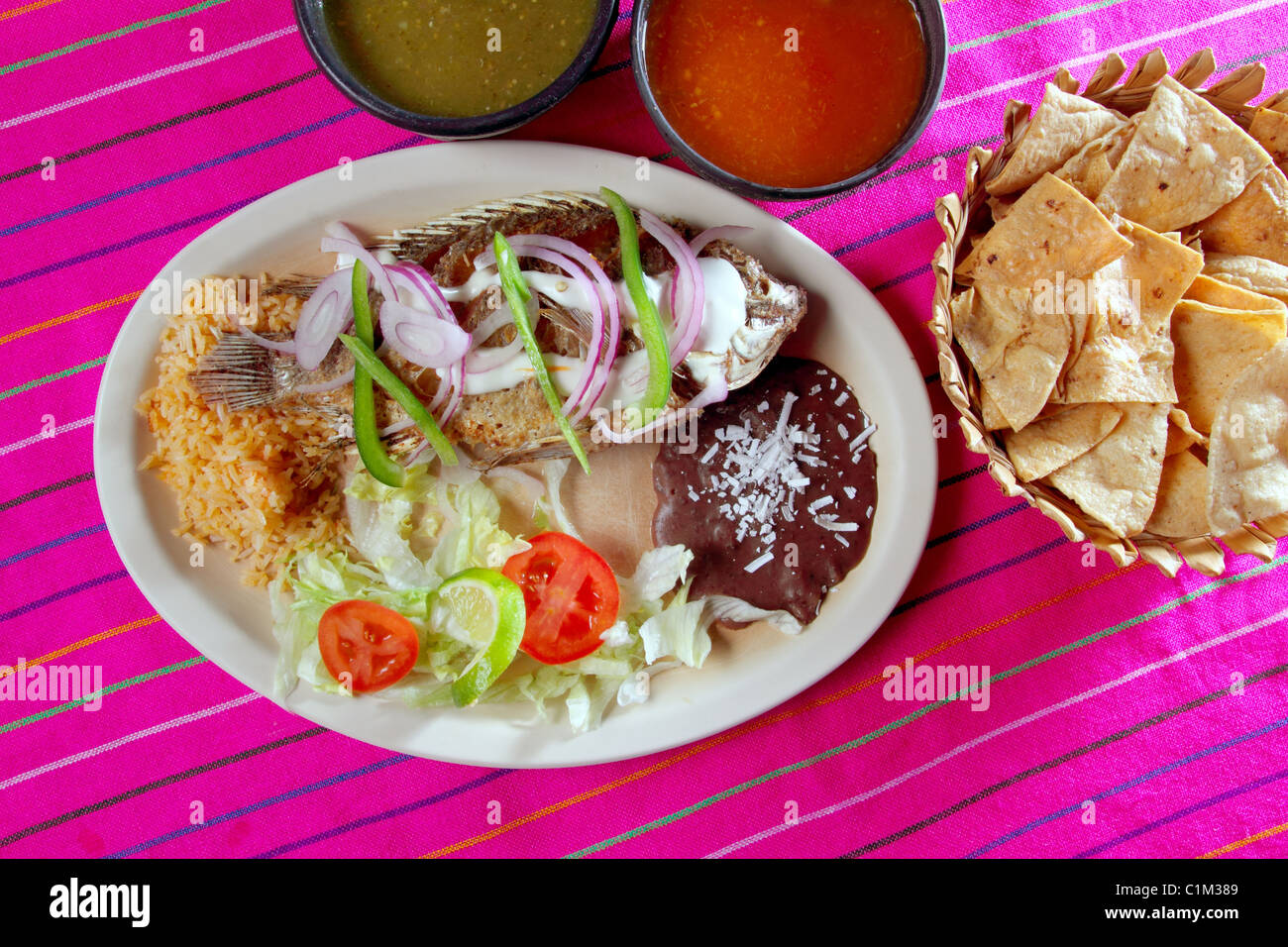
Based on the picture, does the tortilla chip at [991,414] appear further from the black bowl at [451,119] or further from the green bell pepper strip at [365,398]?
the green bell pepper strip at [365,398]

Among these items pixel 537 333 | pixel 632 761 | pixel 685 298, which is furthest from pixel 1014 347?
pixel 632 761

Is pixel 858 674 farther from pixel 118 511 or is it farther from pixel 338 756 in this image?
pixel 118 511

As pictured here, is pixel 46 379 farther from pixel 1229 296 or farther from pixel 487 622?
pixel 1229 296

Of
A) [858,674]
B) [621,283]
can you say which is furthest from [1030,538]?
[621,283]

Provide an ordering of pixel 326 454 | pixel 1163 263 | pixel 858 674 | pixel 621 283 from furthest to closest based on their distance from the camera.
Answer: pixel 858 674 < pixel 326 454 < pixel 621 283 < pixel 1163 263

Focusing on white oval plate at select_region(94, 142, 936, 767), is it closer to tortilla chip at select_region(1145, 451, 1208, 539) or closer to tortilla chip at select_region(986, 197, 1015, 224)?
tortilla chip at select_region(986, 197, 1015, 224)

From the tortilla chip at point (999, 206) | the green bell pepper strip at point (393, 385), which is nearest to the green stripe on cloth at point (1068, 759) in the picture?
the tortilla chip at point (999, 206)
